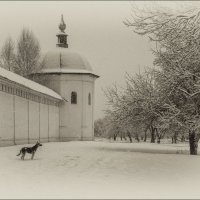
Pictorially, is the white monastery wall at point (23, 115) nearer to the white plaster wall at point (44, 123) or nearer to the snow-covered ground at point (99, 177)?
the white plaster wall at point (44, 123)

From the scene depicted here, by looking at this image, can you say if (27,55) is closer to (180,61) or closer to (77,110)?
(77,110)

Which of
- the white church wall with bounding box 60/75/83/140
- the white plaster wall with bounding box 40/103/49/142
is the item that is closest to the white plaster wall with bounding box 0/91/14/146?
the white plaster wall with bounding box 40/103/49/142

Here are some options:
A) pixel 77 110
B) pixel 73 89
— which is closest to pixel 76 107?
pixel 77 110

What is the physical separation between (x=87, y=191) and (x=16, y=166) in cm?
503

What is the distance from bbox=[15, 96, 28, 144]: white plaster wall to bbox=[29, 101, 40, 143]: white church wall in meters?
1.04

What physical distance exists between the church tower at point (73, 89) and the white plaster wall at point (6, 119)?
16941 mm

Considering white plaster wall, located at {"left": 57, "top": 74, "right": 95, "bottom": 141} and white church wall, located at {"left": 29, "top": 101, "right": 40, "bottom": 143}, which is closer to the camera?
white church wall, located at {"left": 29, "top": 101, "right": 40, "bottom": 143}

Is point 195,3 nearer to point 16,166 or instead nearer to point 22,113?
point 16,166

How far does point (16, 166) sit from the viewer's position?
15859 mm

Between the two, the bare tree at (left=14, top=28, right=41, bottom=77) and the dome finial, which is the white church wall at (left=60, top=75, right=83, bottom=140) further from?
the dome finial

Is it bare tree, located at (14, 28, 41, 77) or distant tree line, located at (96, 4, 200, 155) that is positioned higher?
bare tree, located at (14, 28, 41, 77)

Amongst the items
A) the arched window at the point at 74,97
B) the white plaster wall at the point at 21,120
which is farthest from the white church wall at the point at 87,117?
the white plaster wall at the point at 21,120

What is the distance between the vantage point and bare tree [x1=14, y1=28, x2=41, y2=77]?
45.2 meters

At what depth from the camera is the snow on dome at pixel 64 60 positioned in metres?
45.0
